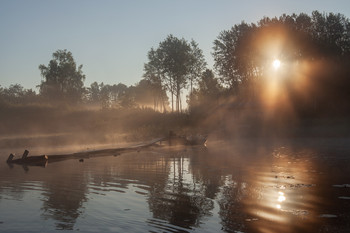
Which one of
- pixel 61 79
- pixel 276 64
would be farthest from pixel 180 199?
pixel 61 79

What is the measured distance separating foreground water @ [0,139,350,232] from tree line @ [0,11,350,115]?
1495 inches

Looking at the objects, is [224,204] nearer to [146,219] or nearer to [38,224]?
[146,219]

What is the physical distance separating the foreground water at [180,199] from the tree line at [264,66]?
37972 mm

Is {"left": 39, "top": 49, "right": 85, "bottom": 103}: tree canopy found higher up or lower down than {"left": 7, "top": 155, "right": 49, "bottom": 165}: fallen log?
higher up

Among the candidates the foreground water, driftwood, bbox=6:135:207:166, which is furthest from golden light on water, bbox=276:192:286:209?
driftwood, bbox=6:135:207:166

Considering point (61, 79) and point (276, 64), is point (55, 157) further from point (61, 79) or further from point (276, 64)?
point (61, 79)

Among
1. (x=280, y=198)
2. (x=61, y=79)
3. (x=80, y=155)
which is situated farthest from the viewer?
(x=61, y=79)

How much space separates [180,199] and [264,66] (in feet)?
201

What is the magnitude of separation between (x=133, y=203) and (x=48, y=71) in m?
87.3

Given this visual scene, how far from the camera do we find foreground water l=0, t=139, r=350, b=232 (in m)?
10.6

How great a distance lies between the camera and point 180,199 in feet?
44.7

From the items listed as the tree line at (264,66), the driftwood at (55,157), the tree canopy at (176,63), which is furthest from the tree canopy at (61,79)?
the driftwood at (55,157)

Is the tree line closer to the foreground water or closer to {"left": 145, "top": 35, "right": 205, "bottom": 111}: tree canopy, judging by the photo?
{"left": 145, "top": 35, "right": 205, "bottom": 111}: tree canopy

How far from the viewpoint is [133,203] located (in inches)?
521
